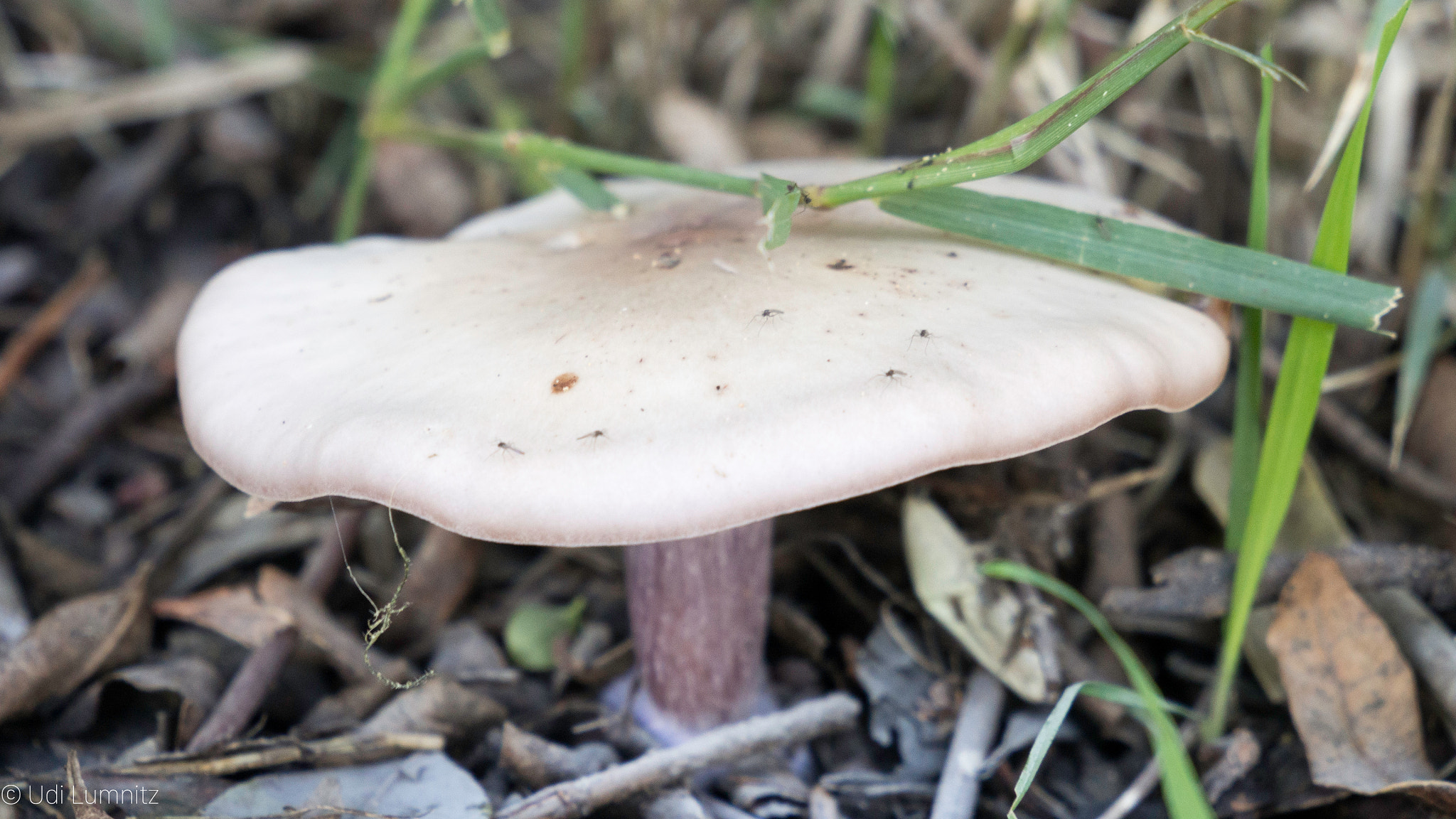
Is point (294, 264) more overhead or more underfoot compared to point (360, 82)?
more underfoot

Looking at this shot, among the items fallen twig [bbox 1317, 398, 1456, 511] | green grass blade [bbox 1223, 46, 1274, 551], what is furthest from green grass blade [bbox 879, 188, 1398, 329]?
fallen twig [bbox 1317, 398, 1456, 511]

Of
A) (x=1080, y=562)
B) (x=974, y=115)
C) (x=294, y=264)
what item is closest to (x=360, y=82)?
(x=294, y=264)

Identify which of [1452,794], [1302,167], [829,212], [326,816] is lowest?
[326,816]

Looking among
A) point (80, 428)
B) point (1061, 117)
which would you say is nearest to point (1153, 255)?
point (1061, 117)

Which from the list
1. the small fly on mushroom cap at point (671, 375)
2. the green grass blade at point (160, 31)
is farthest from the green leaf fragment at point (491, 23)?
the green grass blade at point (160, 31)

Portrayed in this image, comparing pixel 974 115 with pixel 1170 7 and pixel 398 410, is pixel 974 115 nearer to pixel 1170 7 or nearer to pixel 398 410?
pixel 1170 7

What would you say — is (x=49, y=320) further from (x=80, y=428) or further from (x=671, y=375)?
(x=671, y=375)
